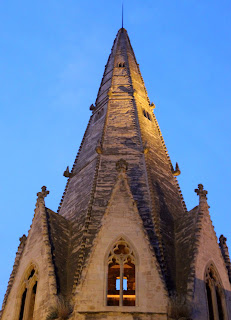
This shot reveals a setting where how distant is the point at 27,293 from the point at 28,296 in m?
0.14

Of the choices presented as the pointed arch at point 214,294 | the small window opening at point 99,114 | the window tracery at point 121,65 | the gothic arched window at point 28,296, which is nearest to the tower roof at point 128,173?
the small window opening at point 99,114

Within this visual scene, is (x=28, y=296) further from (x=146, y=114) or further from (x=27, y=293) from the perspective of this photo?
(x=146, y=114)

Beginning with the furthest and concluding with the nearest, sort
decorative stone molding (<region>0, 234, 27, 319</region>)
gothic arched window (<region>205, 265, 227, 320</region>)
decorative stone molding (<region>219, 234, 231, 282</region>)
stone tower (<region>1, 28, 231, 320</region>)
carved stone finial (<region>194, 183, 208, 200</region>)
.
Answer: carved stone finial (<region>194, 183, 208, 200</region>), decorative stone molding (<region>219, 234, 231, 282</region>), decorative stone molding (<region>0, 234, 27, 319</region>), gothic arched window (<region>205, 265, 227, 320</region>), stone tower (<region>1, 28, 231, 320</region>)

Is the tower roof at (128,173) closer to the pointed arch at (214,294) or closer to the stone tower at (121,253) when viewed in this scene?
the stone tower at (121,253)

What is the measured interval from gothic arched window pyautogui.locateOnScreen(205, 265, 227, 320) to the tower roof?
122cm

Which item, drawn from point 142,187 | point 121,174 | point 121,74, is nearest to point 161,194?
point 142,187

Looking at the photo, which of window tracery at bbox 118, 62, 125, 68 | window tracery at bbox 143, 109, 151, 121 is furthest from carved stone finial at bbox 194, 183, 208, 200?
window tracery at bbox 118, 62, 125, 68

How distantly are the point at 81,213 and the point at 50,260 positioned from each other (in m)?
3.32

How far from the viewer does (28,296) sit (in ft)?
66.3

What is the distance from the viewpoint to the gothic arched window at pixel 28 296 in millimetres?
19941

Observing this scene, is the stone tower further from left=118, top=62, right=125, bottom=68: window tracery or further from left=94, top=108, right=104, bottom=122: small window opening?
left=118, top=62, right=125, bottom=68: window tracery

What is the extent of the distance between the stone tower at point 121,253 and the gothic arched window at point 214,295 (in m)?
0.03

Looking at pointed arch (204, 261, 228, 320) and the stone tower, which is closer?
the stone tower

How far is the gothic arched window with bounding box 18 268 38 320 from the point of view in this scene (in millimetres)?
19941
